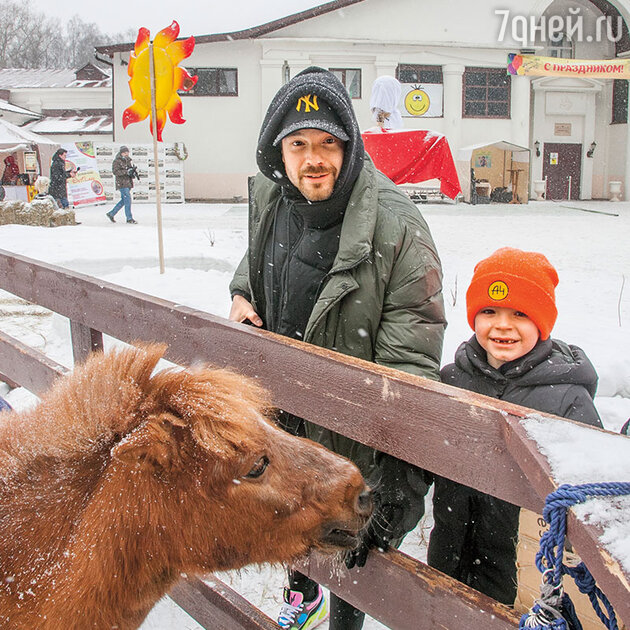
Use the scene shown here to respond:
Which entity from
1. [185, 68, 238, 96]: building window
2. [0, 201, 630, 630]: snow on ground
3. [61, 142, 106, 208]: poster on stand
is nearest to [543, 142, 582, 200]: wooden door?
[0, 201, 630, 630]: snow on ground

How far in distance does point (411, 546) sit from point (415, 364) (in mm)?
1688

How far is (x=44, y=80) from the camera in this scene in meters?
41.0

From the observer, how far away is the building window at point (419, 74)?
2462 centimetres

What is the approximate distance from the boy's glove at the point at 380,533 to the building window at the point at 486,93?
83.7ft

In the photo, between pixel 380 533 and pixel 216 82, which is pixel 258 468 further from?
pixel 216 82

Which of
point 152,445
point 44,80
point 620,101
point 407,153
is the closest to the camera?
point 152,445

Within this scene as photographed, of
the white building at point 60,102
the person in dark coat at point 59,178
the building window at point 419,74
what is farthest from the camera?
the white building at point 60,102

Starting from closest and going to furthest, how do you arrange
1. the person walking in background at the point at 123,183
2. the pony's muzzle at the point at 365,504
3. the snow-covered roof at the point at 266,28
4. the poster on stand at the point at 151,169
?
the pony's muzzle at the point at 365,504
the person walking in background at the point at 123,183
the poster on stand at the point at 151,169
the snow-covered roof at the point at 266,28

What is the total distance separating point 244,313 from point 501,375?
3.42 feet

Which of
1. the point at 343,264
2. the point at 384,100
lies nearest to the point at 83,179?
the point at 384,100

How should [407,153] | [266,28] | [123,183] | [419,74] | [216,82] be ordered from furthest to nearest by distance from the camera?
1. [419,74]
2. [216,82]
3. [266,28]
4. [123,183]
5. [407,153]

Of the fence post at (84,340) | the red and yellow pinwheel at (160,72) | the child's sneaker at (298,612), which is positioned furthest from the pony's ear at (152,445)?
the red and yellow pinwheel at (160,72)

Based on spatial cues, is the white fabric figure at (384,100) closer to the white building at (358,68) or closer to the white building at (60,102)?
the white building at (358,68)

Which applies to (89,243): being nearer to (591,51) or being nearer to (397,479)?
(397,479)
